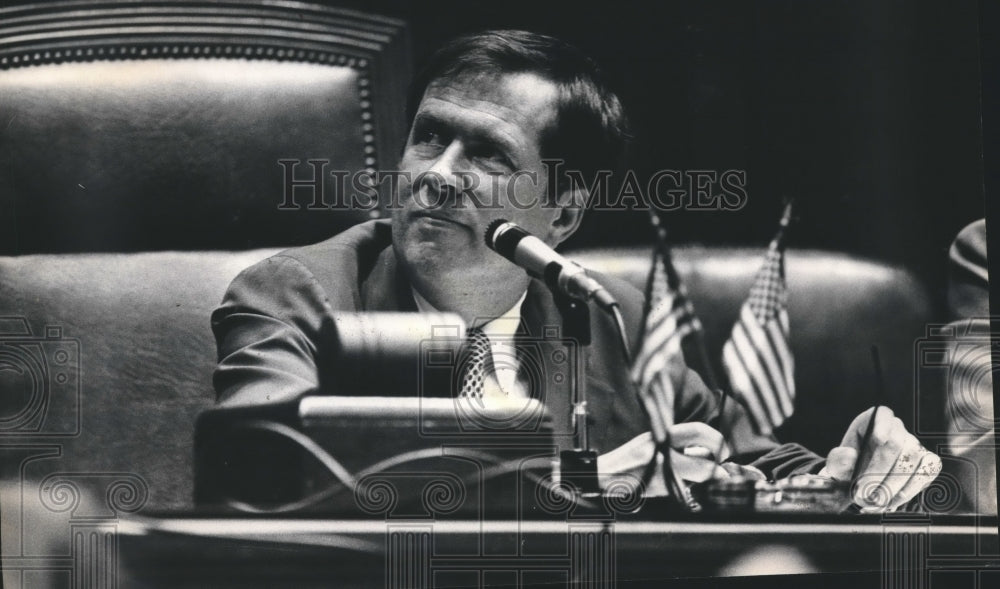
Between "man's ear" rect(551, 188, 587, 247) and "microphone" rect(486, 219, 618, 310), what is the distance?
0.07 meters

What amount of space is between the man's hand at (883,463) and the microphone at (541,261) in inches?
46.7

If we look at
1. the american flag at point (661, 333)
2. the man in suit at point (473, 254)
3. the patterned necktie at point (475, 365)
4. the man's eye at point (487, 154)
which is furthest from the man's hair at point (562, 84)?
the patterned necktie at point (475, 365)

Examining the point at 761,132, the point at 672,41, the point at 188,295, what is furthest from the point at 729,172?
the point at 188,295

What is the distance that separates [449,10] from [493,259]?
3.22 feet

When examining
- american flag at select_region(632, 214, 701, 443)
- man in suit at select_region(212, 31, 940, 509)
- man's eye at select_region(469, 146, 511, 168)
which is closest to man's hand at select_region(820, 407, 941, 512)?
man in suit at select_region(212, 31, 940, 509)

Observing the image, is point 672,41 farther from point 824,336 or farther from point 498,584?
point 498,584

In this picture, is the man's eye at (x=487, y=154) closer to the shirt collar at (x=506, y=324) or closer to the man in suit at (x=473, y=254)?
the man in suit at (x=473, y=254)

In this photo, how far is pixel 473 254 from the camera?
4.52 metres

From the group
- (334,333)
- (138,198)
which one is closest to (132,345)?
(138,198)

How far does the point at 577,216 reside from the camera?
182 inches

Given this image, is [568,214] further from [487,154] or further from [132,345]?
[132,345]

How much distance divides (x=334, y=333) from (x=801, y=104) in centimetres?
209

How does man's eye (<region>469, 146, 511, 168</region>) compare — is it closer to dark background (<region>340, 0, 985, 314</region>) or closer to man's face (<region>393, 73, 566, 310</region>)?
man's face (<region>393, 73, 566, 310</region>)

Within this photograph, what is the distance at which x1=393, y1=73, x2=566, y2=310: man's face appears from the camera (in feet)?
14.8
